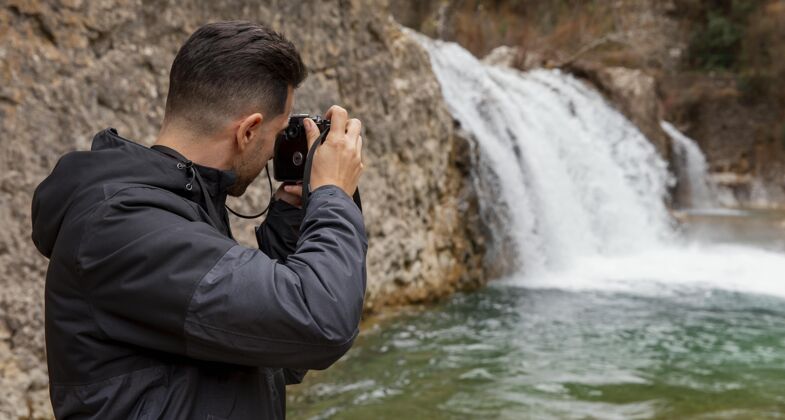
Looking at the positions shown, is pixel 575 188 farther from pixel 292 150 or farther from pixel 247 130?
pixel 247 130

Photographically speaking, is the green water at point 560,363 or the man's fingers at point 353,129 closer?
the man's fingers at point 353,129

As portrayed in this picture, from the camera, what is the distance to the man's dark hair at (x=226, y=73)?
129cm

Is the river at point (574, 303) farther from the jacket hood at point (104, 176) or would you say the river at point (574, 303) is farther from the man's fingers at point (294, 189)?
the jacket hood at point (104, 176)

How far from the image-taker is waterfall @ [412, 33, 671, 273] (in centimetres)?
819

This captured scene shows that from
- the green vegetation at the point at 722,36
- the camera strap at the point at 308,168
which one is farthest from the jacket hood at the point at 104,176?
the green vegetation at the point at 722,36

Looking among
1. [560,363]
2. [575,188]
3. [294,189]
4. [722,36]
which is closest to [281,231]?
[294,189]

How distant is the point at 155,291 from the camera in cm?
114

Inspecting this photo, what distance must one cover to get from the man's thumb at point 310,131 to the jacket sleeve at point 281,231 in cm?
18

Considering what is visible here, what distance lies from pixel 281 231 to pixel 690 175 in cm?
1584

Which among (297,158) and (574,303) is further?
(574,303)

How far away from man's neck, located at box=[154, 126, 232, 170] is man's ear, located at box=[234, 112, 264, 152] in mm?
22

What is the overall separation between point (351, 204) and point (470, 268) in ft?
19.5

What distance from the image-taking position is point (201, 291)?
3.74 feet

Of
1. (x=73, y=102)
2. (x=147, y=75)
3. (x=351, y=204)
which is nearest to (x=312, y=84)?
(x=147, y=75)
